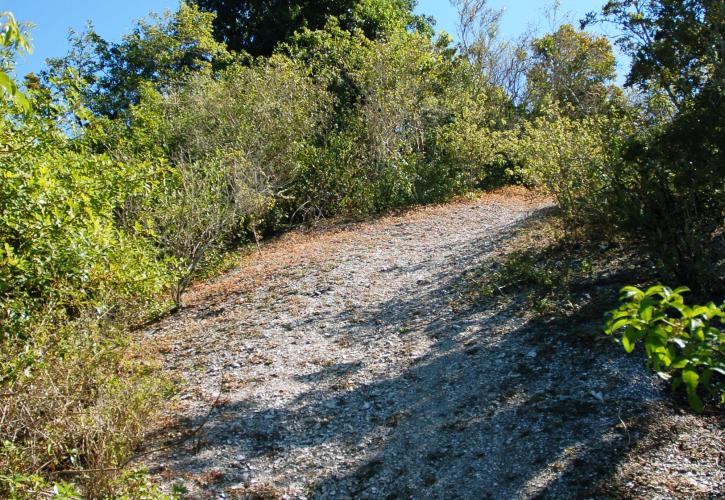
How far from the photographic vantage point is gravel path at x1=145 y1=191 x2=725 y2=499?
446cm

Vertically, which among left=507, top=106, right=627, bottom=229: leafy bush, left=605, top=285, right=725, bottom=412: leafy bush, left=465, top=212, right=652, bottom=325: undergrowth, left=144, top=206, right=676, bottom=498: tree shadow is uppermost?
left=507, top=106, right=627, bottom=229: leafy bush

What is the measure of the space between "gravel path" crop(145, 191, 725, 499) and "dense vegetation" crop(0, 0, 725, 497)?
715 mm

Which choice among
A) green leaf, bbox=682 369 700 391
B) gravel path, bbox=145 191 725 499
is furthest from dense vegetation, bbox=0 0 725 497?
gravel path, bbox=145 191 725 499

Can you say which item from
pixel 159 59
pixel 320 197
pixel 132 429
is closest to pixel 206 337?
pixel 132 429

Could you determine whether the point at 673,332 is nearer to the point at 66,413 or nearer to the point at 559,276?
the point at 66,413

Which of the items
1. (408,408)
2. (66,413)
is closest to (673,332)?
(408,408)

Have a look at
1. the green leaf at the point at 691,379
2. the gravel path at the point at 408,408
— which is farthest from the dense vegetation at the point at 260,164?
the gravel path at the point at 408,408

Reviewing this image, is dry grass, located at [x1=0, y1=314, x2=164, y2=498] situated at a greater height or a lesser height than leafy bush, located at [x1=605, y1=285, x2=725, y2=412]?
lesser

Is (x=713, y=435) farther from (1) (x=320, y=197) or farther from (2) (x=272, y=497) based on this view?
(1) (x=320, y=197)

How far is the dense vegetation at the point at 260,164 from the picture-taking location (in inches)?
196

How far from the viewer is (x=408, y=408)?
231 inches

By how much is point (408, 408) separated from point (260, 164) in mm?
8734

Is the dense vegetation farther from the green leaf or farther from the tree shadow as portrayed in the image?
the tree shadow

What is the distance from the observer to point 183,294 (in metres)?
10.4
